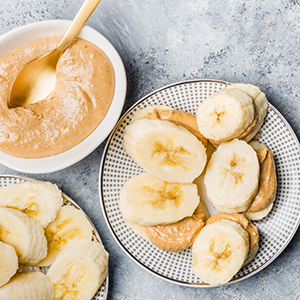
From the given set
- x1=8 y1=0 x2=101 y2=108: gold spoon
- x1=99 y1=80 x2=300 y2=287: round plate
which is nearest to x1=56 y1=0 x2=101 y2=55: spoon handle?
x1=8 y1=0 x2=101 y2=108: gold spoon

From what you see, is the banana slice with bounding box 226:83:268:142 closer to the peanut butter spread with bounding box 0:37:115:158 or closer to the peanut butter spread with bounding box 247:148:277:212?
the peanut butter spread with bounding box 247:148:277:212

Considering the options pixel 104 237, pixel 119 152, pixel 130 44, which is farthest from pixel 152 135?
pixel 104 237

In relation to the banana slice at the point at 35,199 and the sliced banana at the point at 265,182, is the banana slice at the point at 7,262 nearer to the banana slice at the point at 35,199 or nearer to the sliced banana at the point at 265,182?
the banana slice at the point at 35,199

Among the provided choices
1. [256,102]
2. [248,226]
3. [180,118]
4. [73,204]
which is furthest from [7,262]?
[256,102]

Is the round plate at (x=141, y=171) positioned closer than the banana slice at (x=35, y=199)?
Yes

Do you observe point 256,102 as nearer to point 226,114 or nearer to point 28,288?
point 226,114

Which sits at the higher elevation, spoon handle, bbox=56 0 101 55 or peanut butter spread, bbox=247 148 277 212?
spoon handle, bbox=56 0 101 55

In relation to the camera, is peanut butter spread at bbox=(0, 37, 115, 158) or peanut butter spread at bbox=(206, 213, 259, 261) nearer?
peanut butter spread at bbox=(0, 37, 115, 158)

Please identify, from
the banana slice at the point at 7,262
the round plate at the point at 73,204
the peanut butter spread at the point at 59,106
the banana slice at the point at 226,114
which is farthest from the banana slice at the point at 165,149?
the banana slice at the point at 7,262
